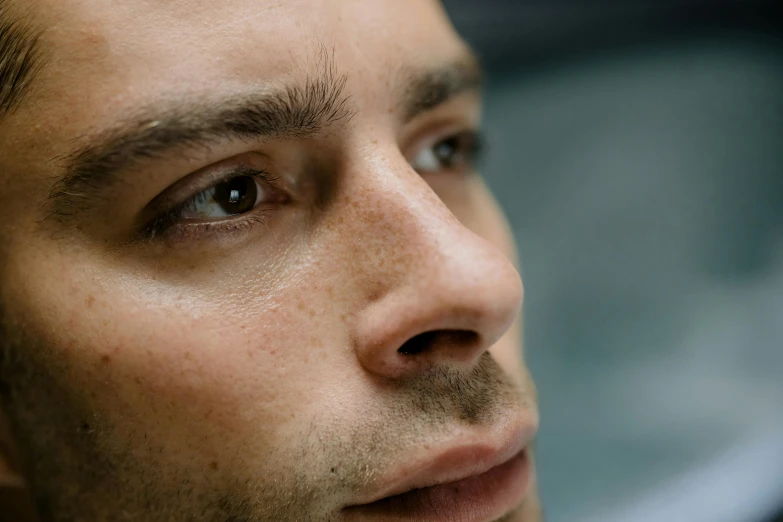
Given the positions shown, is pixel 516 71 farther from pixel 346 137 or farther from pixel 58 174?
pixel 58 174

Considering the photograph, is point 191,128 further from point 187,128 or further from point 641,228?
point 641,228

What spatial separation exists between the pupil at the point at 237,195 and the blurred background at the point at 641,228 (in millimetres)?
1059

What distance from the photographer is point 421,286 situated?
2.25ft

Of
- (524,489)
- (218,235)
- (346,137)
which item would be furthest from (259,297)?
(524,489)

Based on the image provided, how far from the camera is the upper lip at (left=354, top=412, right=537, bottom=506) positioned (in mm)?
671

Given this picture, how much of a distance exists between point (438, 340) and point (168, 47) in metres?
0.38

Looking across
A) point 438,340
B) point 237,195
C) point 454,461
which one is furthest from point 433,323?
point 237,195

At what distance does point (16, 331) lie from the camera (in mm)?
748

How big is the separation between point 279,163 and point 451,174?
12.2 inches

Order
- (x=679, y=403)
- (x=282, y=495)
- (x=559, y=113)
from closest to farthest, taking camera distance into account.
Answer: (x=282, y=495) → (x=679, y=403) → (x=559, y=113)

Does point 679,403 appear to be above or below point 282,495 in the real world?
above

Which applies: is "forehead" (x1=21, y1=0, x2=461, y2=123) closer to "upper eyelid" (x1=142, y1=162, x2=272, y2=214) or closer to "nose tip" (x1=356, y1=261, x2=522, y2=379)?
"upper eyelid" (x1=142, y1=162, x2=272, y2=214)

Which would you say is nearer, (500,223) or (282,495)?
(282,495)

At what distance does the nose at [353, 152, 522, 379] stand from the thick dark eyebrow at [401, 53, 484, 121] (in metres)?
0.10
